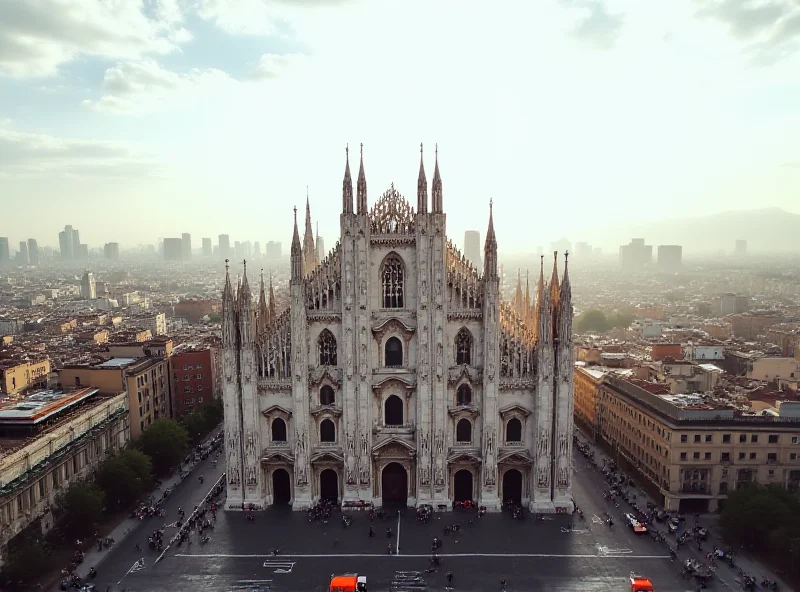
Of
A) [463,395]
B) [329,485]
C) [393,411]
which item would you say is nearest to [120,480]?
[329,485]

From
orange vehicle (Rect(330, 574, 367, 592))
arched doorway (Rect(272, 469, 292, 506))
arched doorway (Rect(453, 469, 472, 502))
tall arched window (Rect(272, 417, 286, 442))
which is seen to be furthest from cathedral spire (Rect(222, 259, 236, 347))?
arched doorway (Rect(453, 469, 472, 502))

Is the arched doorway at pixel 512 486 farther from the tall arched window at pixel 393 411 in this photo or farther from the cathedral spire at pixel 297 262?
the cathedral spire at pixel 297 262

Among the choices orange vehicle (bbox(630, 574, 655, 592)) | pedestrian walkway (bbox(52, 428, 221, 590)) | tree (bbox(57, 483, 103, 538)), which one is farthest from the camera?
tree (bbox(57, 483, 103, 538))

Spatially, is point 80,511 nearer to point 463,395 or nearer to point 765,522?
point 463,395

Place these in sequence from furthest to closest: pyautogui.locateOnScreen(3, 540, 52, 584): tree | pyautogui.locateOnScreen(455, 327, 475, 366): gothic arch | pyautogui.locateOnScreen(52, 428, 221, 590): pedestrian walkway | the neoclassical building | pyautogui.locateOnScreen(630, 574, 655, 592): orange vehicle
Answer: pyautogui.locateOnScreen(455, 327, 475, 366): gothic arch
the neoclassical building
pyautogui.locateOnScreen(52, 428, 221, 590): pedestrian walkway
pyautogui.locateOnScreen(630, 574, 655, 592): orange vehicle
pyautogui.locateOnScreen(3, 540, 52, 584): tree

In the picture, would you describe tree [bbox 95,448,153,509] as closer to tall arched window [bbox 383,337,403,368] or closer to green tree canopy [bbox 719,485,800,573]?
tall arched window [bbox 383,337,403,368]
